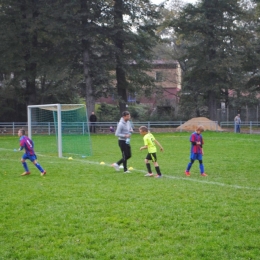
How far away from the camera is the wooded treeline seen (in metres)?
34.8

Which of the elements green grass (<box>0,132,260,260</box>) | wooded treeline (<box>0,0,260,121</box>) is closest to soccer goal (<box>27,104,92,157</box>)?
green grass (<box>0,132,260,260</box>)

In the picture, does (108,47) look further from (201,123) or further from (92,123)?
(201,123)

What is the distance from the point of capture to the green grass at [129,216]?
598cm

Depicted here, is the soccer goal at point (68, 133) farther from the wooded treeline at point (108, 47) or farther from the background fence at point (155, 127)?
the wooded treeline at point (108, 47)

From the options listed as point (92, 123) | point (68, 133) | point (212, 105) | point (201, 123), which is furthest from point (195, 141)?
point (212, 105)

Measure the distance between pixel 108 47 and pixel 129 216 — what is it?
94.3ft

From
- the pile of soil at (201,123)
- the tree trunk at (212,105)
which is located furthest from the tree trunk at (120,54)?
the tree trunk at (212,105)

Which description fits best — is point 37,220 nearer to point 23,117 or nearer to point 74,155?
point 74,155

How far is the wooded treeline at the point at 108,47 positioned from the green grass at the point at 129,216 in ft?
76.7

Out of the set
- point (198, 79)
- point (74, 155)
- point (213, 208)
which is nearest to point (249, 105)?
point (198, 79)

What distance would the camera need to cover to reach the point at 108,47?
35062 millimetres

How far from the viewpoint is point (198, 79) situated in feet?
129

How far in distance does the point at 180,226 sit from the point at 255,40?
121 ft

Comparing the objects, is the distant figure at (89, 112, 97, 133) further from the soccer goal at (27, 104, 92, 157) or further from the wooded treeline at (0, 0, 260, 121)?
the soccer goal at (27, 104, 92, 157)
